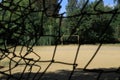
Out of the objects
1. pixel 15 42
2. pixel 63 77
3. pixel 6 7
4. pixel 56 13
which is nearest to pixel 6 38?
pixel 15 42

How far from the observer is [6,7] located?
1479mm

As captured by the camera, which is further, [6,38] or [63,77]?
[63,77]

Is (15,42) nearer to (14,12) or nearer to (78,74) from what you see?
(14,12)

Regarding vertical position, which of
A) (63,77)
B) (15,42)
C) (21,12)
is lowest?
(63,77)

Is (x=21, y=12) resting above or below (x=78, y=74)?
above

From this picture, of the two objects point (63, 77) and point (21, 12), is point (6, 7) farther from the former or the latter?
point (63, 77)

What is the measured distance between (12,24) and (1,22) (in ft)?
0.20

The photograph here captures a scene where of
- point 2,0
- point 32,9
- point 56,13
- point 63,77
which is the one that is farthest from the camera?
point 63,77

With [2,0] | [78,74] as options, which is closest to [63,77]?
[78,74]

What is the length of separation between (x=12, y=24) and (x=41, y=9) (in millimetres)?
170

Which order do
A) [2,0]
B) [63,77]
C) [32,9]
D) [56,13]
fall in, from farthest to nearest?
[63,77] → [2,0] → [32,9] → [56,13]

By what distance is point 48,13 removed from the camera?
1446 millimetres

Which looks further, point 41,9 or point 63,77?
point 63,77

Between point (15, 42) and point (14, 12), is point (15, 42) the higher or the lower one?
the lower one
